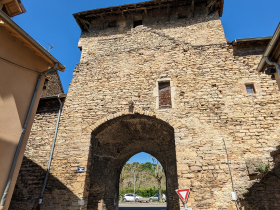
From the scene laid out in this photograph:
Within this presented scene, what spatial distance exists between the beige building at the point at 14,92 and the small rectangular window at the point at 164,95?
3867mm

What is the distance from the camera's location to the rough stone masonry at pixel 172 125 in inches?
194

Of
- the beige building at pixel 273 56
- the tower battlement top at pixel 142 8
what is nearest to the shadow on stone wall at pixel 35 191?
the beige building at pixel 273 56

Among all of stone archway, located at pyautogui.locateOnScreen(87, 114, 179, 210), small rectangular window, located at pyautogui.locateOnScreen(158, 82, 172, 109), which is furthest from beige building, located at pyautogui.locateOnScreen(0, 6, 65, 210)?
small rectangular window, located at pyautogui.locateOnScreen(158, 82, 172, 109)

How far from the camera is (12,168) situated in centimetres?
345

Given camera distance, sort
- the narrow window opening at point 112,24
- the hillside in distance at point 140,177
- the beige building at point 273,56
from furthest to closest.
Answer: the hillside in distance at point 140,177, the narrow window opening at point 112,24, the beige building at point 273,56

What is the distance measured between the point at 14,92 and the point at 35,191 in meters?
3.95

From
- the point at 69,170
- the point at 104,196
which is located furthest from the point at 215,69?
the point at 104,196

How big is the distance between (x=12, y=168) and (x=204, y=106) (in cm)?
547

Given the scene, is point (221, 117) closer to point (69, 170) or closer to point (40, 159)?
point (69, 170)

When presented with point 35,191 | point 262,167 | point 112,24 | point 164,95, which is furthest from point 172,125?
point 112,24

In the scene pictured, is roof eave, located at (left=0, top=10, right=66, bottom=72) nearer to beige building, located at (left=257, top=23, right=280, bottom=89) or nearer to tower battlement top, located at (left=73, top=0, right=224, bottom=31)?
beige building, located at (left=257, top=23, right=280, bottom=89)

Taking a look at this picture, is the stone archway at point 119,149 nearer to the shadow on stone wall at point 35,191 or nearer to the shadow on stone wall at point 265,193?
the shadow on stone wall at point 35,191

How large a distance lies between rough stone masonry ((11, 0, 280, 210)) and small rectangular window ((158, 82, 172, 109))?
9 cm

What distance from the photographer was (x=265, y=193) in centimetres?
462
